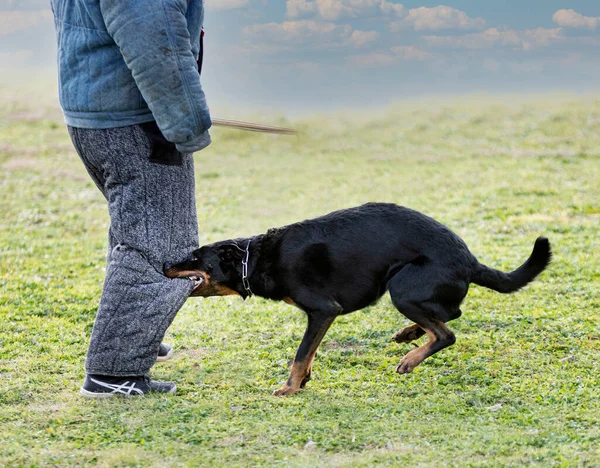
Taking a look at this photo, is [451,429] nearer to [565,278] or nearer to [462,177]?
[565,278]

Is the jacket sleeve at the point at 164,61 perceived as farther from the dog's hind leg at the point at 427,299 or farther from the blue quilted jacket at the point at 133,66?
the dog's hind leg at the point at 427,299

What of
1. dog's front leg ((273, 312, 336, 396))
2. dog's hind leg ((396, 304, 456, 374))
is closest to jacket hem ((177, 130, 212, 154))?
dog's front leg ((273, 312, 336, 396))

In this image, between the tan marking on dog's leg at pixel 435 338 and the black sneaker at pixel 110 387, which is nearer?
the black sneaker at pixel 110 387

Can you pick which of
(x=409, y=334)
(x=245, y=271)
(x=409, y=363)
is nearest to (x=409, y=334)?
(x=409, y=334)

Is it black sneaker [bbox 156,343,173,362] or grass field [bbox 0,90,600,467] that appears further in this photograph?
black sneaker [bbox 156,343,173,362]

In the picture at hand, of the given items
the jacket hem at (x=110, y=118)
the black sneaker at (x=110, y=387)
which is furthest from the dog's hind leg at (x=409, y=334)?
the jacket hem at (x=110, y=118)

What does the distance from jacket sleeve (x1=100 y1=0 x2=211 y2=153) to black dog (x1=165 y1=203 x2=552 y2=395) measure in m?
1.03

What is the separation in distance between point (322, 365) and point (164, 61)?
2458 millimetres

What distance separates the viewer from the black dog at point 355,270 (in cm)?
500

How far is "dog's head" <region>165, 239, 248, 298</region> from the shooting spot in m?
5.08

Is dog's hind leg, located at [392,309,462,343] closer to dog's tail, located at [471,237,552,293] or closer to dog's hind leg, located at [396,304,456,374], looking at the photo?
dog's hind leg, located at [396,304,456,374]

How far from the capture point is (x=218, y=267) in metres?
5.18

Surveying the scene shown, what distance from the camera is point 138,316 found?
4.73m

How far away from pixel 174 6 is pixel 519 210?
834 centimetres
